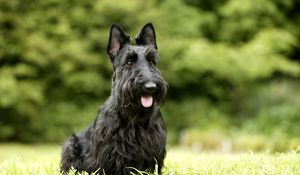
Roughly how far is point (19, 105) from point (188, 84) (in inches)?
264

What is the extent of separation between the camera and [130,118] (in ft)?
A: 17.1

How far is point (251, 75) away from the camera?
19.2 metres

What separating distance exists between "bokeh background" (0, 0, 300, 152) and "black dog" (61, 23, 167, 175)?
11.7 m


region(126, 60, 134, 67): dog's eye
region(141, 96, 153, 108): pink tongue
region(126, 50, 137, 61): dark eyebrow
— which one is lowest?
region(141, 96, 153, 108): pink tongue

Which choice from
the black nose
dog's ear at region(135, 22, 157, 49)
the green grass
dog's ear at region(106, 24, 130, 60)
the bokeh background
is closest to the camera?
the black nose

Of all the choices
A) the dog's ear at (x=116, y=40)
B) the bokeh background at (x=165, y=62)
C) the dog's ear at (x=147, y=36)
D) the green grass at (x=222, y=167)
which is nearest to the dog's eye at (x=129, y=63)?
the dog's ear at (x=116, y=40)

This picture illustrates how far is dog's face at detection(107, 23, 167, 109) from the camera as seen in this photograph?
5004 millimetres

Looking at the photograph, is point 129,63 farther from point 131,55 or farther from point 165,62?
point 165,62

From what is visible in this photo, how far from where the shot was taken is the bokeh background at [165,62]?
60.4ft

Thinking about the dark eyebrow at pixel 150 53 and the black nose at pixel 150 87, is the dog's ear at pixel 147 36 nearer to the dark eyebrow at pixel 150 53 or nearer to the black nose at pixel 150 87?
the dark eyebrow at pixel 150 53

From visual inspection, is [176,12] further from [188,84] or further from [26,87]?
[26,87]

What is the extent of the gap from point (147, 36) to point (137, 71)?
688mm

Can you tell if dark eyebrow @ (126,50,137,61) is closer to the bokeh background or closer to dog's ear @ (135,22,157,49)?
dog's ear @ (135,22,157,49)

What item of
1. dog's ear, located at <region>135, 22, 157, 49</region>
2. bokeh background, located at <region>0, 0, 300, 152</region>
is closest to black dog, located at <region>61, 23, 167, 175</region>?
dog's ear, located at <region>135, 22, 157, 49</region>
